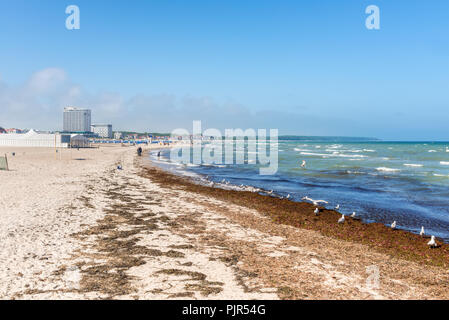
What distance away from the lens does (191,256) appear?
310 inches

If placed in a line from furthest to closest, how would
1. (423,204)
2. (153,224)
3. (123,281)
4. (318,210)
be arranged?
(423,204), (318,210), (153,224), (123,281)

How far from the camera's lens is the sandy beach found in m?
6.04

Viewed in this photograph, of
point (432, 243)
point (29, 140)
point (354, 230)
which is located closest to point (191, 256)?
point (354, 230)

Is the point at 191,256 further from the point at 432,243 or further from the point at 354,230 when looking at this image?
Answer: the point at 432,243

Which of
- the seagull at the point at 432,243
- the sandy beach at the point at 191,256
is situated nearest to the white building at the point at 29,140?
the sandy beach at the point at 191,256

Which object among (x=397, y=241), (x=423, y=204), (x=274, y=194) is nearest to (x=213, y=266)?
(x=397, y=241)

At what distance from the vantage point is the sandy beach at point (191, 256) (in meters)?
6.04

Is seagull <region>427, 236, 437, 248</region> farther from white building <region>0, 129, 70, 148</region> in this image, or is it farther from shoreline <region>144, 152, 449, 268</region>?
white building <region>0, 129, 70, 148</region>

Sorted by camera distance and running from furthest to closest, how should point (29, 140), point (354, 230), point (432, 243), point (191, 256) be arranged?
point (29, 140)
point (354, 230)
point (432, 243)
point (191, 256)

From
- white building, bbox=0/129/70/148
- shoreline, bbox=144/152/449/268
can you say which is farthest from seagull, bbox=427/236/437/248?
white building, bbox=0/129/70/148

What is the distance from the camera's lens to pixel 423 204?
1733 cm

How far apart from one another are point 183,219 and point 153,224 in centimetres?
138
